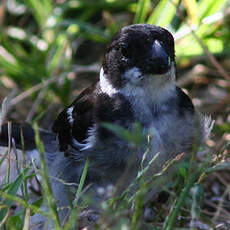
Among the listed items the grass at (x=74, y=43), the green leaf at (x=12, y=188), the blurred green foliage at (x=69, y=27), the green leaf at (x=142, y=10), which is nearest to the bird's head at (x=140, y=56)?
the green leaf at (x=12, y=188)

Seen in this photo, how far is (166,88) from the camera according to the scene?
240cm

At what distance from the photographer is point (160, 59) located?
223 centimetres

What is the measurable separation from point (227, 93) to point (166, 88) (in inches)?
58.0

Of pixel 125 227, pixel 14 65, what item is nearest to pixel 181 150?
pixel 125 227

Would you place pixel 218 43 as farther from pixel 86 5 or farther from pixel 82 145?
pixel 82 145

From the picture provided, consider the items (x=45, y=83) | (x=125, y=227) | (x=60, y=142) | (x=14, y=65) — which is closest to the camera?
(x=125, y=227)

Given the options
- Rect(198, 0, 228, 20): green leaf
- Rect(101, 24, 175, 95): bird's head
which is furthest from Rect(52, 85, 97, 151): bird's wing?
Rect(198, 0, 228, 20): green leaf

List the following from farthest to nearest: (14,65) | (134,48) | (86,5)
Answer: (86,5) < (14,65) < (134,48)

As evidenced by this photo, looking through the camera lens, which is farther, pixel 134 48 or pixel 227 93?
pixel 227 93

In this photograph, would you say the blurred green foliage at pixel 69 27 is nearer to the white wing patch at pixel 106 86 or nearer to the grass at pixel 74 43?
the grass at pixel 74 43

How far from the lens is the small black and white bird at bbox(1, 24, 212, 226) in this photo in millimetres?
2291

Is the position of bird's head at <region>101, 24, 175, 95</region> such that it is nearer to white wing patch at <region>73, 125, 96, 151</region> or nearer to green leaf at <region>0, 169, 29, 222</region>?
white wing patch at <region>73, 125, 96, 151</region>

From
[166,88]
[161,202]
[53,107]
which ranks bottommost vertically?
[161,202]

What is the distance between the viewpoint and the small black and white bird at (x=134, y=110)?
2291mm
